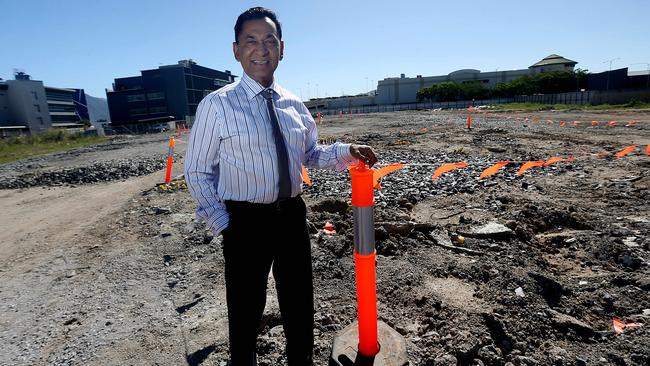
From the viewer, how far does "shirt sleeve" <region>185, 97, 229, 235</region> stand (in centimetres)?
192

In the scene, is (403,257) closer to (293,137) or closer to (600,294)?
(600,294)

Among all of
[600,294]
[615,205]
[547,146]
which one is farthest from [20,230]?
[547,146]

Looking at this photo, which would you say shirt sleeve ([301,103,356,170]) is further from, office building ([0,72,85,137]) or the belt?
office building ([0,72,85,137])

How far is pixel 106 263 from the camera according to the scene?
Answer: 16.0 ft

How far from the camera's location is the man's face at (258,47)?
2027mm

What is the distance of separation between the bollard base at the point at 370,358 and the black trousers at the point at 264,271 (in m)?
0.20


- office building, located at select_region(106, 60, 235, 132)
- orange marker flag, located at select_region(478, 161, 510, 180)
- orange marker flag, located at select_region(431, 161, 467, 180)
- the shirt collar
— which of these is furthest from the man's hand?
office building, located at select_region(106, 60, 235, 132)

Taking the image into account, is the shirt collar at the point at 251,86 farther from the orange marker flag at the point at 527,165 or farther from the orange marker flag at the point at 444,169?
the orange marker flag at the point at 527,165

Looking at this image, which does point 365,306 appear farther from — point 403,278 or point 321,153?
point 403,278

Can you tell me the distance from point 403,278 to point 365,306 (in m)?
1.75

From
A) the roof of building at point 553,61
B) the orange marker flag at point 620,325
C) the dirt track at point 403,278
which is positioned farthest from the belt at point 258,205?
the roof of building at point 553,61

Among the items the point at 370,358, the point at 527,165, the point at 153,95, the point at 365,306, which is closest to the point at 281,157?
the point at 365,306

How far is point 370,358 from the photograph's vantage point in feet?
7.13

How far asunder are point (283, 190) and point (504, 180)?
7.16m
